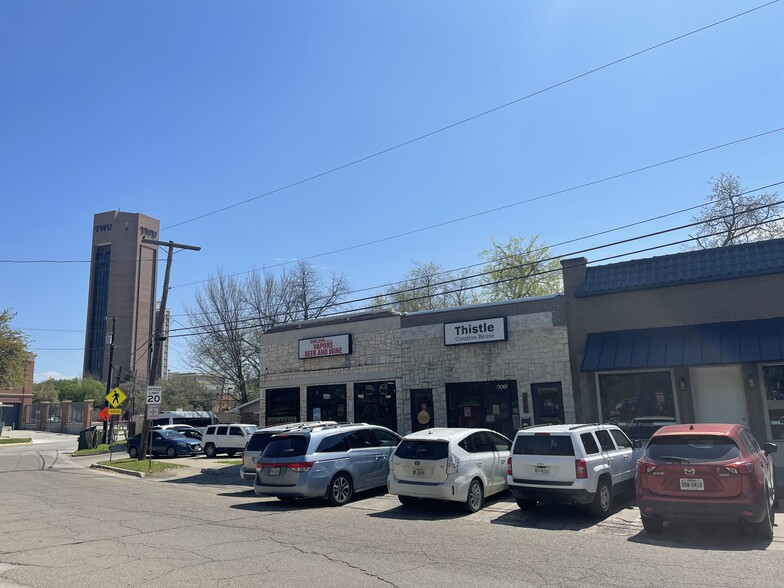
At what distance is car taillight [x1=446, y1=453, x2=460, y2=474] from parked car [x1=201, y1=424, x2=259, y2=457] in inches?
750

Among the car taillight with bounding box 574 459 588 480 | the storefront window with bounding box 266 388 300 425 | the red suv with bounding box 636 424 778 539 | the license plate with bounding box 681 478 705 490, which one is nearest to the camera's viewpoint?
the red suv with bounding box 636 424 778 539

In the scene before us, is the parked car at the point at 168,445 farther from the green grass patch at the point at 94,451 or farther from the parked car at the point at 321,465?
the parked car at the point at 321,465

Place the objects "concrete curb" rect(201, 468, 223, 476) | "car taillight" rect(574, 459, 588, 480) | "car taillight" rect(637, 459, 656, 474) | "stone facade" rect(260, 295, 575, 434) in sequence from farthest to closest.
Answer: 1. "concrete curb" rect(201, 468, 223, 476)
2. "stone facade" rect(260, 295, 575, 434)
3. "car taillight" rect(574, 459, 588, 480)
4. "car taillight" rect(637, 459, 656, 474)

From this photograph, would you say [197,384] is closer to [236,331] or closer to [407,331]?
[236,331]

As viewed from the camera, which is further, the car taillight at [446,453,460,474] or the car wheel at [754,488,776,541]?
the car taillight at [446,453,460,474]

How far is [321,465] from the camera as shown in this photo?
13297 millimetres

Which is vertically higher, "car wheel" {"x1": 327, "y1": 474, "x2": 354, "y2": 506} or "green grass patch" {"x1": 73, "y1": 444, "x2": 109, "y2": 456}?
"car wheel" {"x1": 327, "y1": 474, "x2": 354, "y2": 506}

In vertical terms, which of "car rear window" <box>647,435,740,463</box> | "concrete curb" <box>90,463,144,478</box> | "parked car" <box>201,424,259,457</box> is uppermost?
"car rear window" <box>647,435,740,463</box>

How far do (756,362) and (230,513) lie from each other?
13433 mm

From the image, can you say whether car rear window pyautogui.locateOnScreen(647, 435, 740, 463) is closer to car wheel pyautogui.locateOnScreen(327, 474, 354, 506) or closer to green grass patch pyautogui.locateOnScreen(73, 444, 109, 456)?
car wheel pyautogui.locateOnScreen(327, 474, 354, 506)

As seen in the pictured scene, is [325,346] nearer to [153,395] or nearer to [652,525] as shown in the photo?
[153,395]

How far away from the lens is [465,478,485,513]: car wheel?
472 inches

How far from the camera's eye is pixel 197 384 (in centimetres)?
5881

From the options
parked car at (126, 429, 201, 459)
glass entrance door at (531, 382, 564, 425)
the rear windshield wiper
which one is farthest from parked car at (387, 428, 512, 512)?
parked car at (126, 429, 201, 459)
